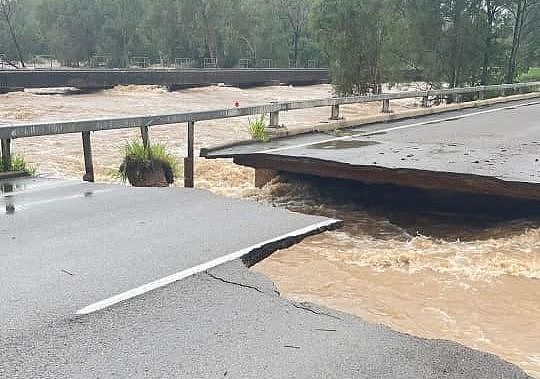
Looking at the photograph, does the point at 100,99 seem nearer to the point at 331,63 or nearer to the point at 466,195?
the point at 331,63

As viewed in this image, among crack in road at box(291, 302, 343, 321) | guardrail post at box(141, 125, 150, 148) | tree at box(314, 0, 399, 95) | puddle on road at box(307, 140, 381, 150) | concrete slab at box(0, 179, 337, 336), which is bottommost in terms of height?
crack in road at box(291, 302, 343, 321)

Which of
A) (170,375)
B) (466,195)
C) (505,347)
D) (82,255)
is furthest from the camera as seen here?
(466,195)

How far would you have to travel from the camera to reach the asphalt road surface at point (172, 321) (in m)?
3.76

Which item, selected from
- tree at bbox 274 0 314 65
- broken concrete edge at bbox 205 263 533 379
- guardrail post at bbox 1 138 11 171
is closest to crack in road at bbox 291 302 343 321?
broken concrete edge at bbox 205 263 533 379

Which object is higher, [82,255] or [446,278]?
[82,255]

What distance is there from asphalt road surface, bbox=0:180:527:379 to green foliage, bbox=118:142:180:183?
3.33 meters

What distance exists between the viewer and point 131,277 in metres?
5.09

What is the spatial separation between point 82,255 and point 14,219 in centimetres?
170

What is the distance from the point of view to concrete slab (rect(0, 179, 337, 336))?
474 centimetres

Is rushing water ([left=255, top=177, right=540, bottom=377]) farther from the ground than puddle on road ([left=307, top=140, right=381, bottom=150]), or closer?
closer

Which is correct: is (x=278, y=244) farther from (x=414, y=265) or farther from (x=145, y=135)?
(x=145, y=135)

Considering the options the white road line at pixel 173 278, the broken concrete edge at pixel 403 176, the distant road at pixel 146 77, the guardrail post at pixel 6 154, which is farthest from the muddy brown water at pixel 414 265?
the distant road at pixel 146 77

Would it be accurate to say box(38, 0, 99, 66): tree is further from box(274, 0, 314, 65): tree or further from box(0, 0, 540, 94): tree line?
box(274, 0, 314, 65): tree

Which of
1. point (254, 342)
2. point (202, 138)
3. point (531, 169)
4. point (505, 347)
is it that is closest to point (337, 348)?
point (254, 342)
